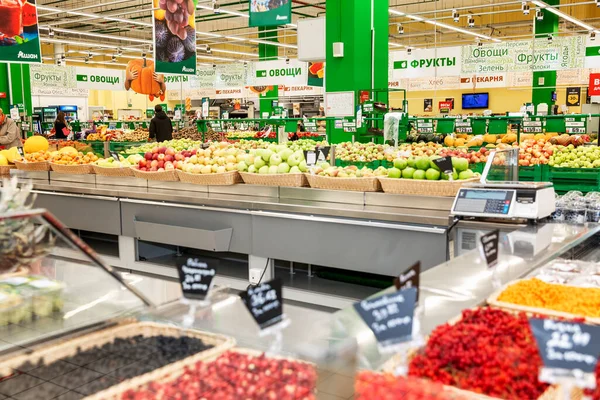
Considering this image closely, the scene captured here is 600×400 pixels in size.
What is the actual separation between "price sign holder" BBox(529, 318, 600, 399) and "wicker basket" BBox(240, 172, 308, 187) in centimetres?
376

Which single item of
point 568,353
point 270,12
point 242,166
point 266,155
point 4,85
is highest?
point 270,12

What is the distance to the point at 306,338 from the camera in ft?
6.72

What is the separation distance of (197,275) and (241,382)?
533 mm

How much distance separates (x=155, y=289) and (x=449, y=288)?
1370mm

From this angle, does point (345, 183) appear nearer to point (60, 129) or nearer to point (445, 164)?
point (445, 164)

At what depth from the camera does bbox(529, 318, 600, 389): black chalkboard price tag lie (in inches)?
62.1

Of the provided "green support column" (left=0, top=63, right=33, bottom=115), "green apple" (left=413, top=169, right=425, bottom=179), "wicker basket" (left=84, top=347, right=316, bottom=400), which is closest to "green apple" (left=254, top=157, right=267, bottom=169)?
"green apple" (left=413, top=169, right=425, bottom=179)

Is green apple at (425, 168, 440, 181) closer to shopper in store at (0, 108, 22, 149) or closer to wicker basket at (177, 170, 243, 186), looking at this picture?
wicker basket at (177, 170, 243, 186)

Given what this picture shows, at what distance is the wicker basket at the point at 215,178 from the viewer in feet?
18.4

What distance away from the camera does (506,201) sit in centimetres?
375

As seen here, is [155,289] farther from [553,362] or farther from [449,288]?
[553,362]

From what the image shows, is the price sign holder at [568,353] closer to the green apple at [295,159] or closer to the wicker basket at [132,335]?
the wicker basket at [132,335]

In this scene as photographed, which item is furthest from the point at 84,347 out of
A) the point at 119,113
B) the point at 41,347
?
the point at 119,113

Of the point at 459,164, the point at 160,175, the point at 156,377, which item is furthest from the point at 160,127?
the point at 156,377
